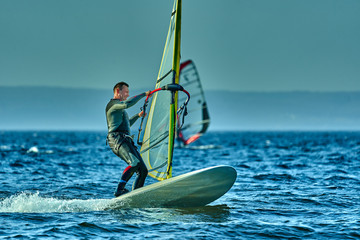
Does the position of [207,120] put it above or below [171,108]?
above

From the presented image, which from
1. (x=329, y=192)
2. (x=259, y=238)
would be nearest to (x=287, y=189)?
(x=329, y=192)

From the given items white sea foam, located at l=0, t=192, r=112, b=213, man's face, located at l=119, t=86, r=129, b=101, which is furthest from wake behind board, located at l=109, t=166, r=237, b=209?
man's face, located at l=119, t=86, r=129, b=101

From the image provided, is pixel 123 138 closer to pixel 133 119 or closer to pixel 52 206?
pixel 133 119

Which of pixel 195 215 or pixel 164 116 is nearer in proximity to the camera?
pixel 195 215

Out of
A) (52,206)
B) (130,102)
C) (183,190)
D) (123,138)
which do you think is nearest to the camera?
(130,102)

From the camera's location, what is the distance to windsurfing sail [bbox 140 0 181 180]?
10180mm

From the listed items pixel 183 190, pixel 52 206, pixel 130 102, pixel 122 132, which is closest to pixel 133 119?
pixel 122 132

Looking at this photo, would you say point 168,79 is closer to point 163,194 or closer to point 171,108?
point 171,108

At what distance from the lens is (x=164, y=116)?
10.9 metres

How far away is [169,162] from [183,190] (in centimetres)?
73

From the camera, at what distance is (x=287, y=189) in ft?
47.2

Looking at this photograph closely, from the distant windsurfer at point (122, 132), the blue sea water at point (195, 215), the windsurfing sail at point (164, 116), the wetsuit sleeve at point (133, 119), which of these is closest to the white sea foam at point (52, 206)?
the blue sea water at point (195, 215)

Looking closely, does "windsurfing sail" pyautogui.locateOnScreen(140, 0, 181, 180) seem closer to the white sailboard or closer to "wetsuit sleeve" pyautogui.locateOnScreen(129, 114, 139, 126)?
the white sailboard

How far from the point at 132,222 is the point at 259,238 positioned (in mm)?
2416
